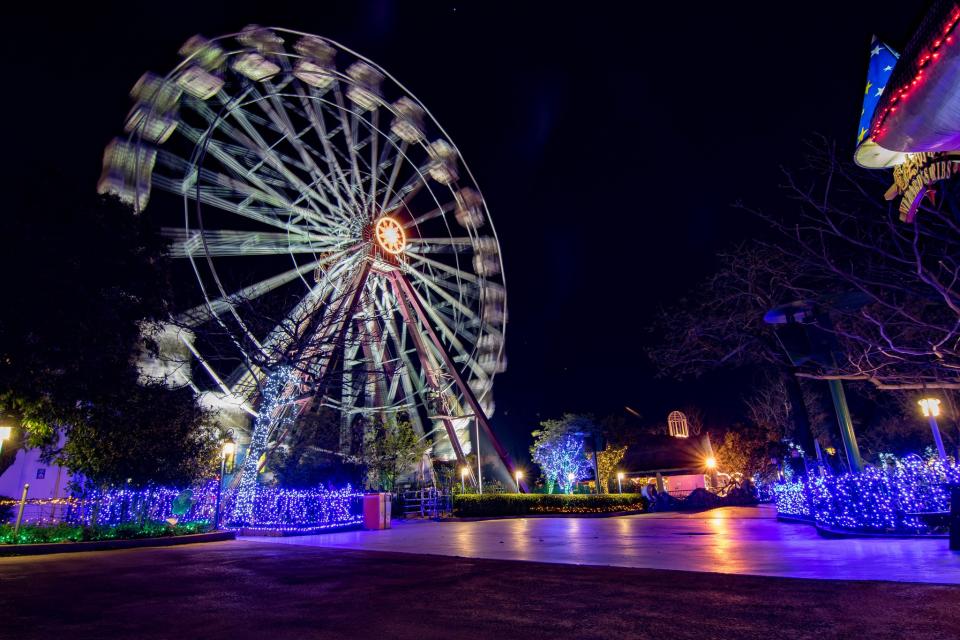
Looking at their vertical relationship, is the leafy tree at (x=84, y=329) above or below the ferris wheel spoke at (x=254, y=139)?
below

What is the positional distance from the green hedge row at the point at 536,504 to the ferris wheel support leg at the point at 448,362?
5.80 feet

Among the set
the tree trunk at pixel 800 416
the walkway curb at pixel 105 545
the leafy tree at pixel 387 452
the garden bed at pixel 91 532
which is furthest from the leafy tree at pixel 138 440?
the tree trunk at pixel 800 416

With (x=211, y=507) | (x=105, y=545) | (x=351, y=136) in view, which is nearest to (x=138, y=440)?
(x=211, y=507)

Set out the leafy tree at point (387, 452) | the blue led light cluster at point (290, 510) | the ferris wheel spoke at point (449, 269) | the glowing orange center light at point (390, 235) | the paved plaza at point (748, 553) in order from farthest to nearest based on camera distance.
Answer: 1. the leafy tree at point (387, 452)
2. the ferris wheel spoke at point (449, 269)
3. the glowing orange center light at point (390, 235)
4. the blue led light cluster at point (290, 510)
5. the paved plaza at point (748, 553)

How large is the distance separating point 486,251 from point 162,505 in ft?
48.8

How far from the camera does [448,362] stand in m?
22.1

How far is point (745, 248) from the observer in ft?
35.6

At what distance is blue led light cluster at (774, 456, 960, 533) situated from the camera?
7934 millimetres

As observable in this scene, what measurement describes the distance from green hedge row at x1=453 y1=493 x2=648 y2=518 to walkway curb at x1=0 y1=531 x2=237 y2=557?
32.8 feet

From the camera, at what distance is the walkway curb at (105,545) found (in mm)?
9695

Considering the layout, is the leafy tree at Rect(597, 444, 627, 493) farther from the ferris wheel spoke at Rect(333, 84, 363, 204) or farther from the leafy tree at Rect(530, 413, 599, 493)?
the ferris wheel spoke at Rect(333, 84, 363, 204)

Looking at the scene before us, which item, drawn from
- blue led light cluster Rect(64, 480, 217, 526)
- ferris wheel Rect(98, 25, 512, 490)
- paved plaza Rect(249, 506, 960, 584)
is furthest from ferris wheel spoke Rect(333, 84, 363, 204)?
Result: paved plaza Rect(249, 506, 960, 584)

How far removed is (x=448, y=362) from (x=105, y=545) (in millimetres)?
13249

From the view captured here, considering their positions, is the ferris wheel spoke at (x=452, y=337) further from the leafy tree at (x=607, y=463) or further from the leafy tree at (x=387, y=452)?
the leafy tree at (x=607, y=463)
